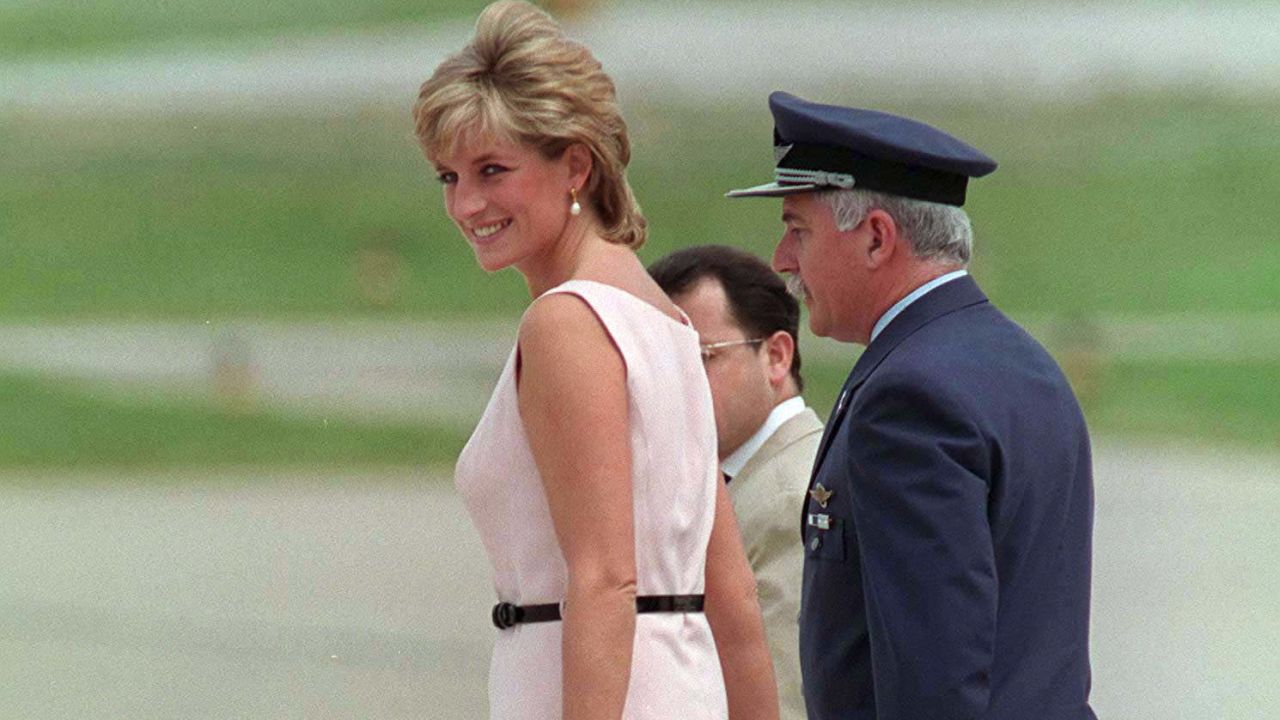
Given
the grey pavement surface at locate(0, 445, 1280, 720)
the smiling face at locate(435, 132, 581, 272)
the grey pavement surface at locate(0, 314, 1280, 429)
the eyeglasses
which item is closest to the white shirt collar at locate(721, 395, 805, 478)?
the eyeglasses

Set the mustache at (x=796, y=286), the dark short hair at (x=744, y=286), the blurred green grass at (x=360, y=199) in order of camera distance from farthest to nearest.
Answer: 1. the blurred green grass at (x=360, y=199)
2. the dark short hair at (x=744, y=286)
3. the mustache at (x=796, y=286)

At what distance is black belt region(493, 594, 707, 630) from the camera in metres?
1.69

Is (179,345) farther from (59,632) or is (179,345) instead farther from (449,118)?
(449,118)

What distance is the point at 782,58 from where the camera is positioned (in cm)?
444

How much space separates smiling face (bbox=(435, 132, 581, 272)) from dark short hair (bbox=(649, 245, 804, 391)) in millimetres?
940

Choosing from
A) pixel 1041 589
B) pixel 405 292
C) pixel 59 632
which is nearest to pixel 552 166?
pixel 1041 589

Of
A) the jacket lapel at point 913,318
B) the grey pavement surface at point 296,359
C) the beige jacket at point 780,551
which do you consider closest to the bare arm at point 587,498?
the jacket lapel at point 913,318

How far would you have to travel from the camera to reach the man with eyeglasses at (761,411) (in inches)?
94.3

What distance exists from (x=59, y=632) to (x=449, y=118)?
3084 mm

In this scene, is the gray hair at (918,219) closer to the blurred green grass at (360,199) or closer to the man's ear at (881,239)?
the man's ear at (881,239)

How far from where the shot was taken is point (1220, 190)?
4.22 metres

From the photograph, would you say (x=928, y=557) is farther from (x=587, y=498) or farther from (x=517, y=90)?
(x=517, y=90)

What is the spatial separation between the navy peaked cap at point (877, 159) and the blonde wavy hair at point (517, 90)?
265 millimetres

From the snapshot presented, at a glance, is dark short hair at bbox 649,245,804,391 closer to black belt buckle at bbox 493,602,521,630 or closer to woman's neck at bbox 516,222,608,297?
woman's neck at bbox 516,222,608,297
